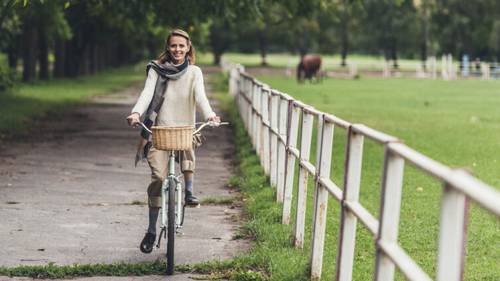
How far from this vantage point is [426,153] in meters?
17.9

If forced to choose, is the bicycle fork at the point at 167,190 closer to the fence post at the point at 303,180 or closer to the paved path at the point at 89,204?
the paved path at the point at 89,204

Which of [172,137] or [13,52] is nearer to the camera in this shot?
[172,137]

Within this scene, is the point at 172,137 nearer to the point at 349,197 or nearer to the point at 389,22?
the point at 349,197

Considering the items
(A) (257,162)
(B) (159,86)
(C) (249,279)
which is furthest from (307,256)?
(A) (257,162)

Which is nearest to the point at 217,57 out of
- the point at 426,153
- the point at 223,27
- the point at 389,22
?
the point at 223,27

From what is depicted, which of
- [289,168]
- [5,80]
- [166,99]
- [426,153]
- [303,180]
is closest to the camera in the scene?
[166,99]

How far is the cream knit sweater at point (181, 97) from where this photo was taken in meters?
8.66

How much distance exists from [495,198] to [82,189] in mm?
10256

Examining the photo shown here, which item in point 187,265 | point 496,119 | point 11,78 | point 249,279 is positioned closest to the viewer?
point 249,279

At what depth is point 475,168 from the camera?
1578cm

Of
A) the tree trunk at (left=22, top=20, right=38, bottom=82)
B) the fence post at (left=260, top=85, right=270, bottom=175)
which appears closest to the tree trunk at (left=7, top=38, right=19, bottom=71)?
the tree trunk at (left=22, top=20, right=38, bottom=82)

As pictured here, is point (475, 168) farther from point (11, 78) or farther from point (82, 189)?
point (11, 78)

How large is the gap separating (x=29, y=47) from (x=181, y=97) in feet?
111

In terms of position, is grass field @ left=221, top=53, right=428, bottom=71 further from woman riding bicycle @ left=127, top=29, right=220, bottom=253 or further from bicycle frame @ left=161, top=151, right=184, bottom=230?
bicycle frame @ left=161, top=151, right=184, bottom=230
